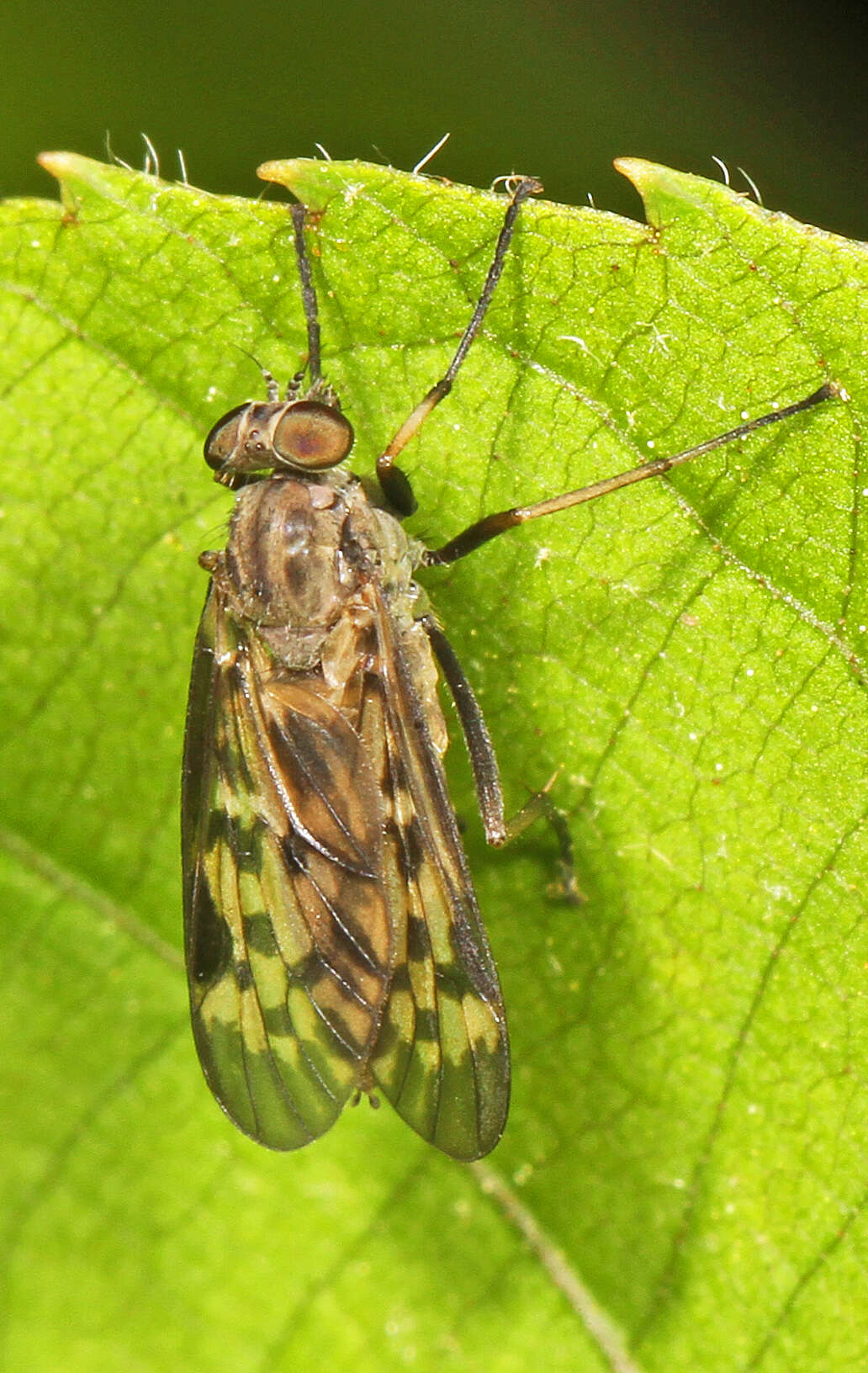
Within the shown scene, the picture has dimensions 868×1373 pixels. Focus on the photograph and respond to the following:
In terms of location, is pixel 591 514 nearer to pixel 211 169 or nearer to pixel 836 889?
pixel 836 889

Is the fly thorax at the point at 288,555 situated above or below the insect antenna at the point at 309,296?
below

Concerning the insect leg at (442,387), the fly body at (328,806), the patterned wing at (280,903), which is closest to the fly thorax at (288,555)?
the fly body at (328,806)

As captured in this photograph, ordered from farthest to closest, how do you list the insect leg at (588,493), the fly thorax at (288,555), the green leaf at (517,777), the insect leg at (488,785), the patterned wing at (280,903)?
the fly thorax at (288,555) < the insect leg at (488,785) < the patterned wing at (280,903) < the green leaf at (517,777) < the insect leg at (588,493)

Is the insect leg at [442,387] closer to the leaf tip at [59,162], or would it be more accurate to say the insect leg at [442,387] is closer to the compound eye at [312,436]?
the compound eye at [312,436]

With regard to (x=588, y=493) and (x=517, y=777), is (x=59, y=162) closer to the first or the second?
(x=588, y=493)

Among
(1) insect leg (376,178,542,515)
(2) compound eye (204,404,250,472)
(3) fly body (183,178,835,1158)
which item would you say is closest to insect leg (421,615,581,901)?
(3) fly body (183,178,835,1158)

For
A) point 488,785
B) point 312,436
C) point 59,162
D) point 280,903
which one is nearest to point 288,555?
point 312,436

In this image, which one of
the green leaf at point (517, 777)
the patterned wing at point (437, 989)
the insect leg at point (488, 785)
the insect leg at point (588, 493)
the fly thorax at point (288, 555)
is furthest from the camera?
the fly thorax at point (288, 555)
